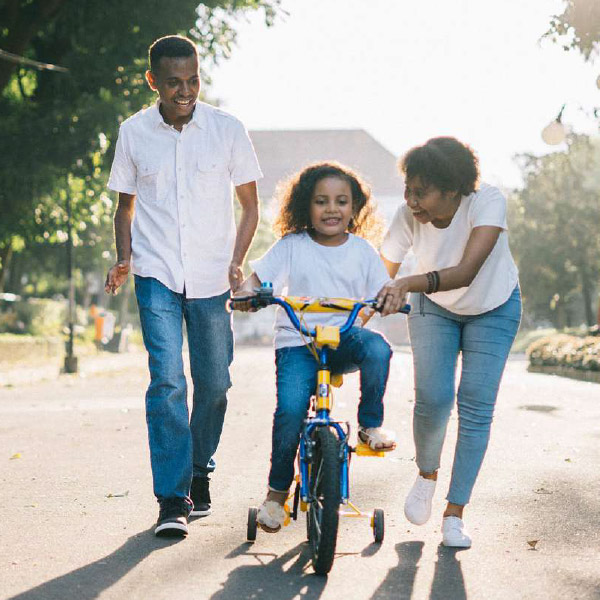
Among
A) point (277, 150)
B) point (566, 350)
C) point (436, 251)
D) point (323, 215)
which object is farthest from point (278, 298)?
point (277, 150)

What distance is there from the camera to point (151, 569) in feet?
14.9

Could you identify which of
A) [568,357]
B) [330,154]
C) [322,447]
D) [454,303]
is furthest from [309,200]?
[330,154]

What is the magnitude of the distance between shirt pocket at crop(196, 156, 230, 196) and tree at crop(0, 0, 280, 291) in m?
11.8

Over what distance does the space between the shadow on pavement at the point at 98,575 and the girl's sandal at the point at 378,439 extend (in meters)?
1.00

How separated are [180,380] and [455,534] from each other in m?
1.43

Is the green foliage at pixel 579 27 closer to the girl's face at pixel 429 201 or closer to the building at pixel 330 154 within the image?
the girl's face at pixel 429 201

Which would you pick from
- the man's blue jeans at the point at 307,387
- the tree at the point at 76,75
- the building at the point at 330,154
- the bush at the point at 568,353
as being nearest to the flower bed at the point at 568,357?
the bush at the point at 568,353

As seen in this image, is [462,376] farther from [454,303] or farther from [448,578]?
[448,578]

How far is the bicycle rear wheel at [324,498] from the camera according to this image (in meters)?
4.24

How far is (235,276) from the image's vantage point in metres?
5.38

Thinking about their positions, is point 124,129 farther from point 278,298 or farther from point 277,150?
point 277,150

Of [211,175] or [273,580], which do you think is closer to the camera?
[273,580]

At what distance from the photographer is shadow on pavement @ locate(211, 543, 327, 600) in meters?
4.13

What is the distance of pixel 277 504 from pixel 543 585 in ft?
3.83
